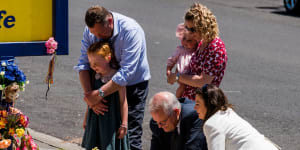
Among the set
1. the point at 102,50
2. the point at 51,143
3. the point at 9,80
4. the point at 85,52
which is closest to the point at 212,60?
the point at 102,50

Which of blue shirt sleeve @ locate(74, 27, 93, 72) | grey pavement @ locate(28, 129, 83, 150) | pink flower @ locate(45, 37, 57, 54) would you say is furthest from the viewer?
grey pavement @ locate(28, 129, 83, 150)

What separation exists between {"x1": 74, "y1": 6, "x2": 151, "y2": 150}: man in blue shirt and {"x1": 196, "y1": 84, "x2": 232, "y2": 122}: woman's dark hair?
0.82 m

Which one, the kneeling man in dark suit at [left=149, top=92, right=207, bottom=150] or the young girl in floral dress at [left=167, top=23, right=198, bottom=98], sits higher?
the young girl in floral dress at [left=167, top=23, right=198, bottom=98]

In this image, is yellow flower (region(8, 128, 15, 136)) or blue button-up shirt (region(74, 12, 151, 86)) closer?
yellow flower (region(8, 128, 15, 136))

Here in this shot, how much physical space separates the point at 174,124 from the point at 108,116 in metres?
0.71

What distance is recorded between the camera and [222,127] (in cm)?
432

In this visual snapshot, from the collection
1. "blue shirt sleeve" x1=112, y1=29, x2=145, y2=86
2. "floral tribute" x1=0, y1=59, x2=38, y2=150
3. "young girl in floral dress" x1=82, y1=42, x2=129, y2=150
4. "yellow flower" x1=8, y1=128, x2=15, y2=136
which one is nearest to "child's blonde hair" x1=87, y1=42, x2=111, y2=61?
"young girl in floral dress" x1=82, y1=42, x2=129, y2=150

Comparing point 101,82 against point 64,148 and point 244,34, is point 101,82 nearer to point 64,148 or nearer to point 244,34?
point 64,148

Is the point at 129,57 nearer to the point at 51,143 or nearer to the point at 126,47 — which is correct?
the point at 126,47

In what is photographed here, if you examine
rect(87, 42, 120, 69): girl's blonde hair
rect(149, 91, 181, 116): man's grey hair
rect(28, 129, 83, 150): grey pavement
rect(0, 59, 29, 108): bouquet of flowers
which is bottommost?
rect(28, 129, 83, 150): grey pavement

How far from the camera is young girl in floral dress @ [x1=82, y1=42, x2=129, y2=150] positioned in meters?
5.04

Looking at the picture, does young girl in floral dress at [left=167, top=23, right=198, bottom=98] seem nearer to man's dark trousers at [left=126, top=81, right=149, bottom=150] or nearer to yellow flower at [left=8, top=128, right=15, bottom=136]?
man's dark trousers at [left=126, top=81, right=149, bottom=150]

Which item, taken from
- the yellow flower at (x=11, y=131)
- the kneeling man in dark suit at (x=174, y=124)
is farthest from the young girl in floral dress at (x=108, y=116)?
the yellow flower at (x=11, y=131)

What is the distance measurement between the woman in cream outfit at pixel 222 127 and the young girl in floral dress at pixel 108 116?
88 centimetres
